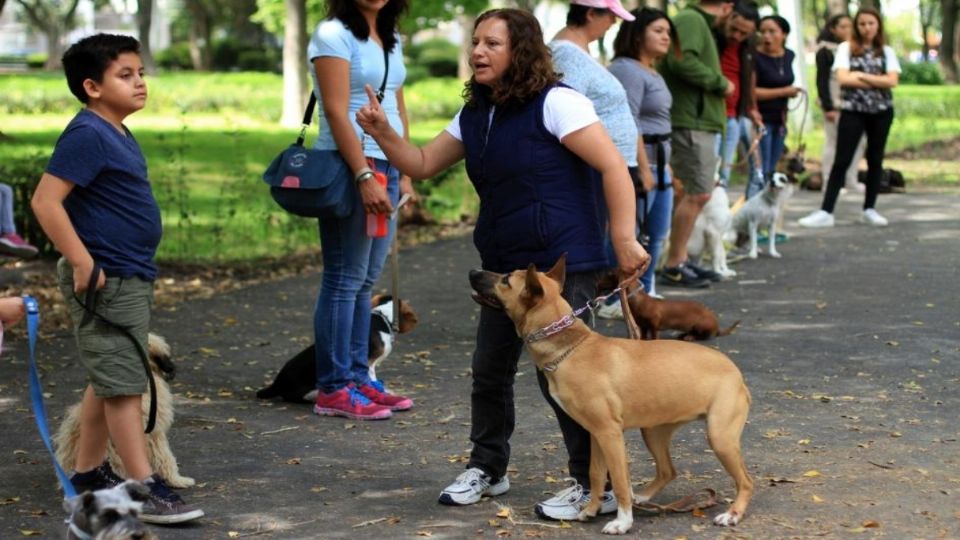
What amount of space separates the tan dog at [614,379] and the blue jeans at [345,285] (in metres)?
1.78

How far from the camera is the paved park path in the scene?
5.50 metres

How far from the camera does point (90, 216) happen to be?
5.31 meters

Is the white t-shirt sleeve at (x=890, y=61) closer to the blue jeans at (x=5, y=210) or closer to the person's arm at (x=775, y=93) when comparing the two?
the person's arm at (x=775, y=93)

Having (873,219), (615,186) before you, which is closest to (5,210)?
(615,186)

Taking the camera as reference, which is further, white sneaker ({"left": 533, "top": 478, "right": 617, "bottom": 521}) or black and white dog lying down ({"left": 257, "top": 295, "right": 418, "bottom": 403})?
black and white dog lying down ({"left": 257, "top": 295, "right": 418, "bottom": 403})

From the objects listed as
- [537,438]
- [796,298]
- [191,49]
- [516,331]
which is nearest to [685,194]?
[796,298]

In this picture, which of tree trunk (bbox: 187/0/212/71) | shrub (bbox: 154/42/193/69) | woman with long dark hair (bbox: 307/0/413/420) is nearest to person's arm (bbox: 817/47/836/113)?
woman with long dark hair (bbox: 307/0/413/420)

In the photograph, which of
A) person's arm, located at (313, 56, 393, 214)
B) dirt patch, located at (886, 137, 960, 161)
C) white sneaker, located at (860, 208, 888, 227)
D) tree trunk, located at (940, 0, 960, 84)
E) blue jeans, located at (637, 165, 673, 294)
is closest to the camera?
person's arm, located at (313, 56, 393, 214)

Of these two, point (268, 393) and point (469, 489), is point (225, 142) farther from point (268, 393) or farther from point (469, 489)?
point (469, 489)

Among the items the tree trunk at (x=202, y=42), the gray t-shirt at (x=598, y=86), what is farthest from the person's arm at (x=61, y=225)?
the tree trunk at (x=202, y=42)

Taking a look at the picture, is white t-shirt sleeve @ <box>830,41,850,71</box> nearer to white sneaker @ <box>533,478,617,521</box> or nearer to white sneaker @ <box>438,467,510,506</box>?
white sneaker @ <box>438,467,510,506</box>

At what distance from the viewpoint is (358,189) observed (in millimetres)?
6812

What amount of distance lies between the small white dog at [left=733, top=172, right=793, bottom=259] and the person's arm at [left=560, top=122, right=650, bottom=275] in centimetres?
774

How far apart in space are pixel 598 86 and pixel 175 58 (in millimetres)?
66453
